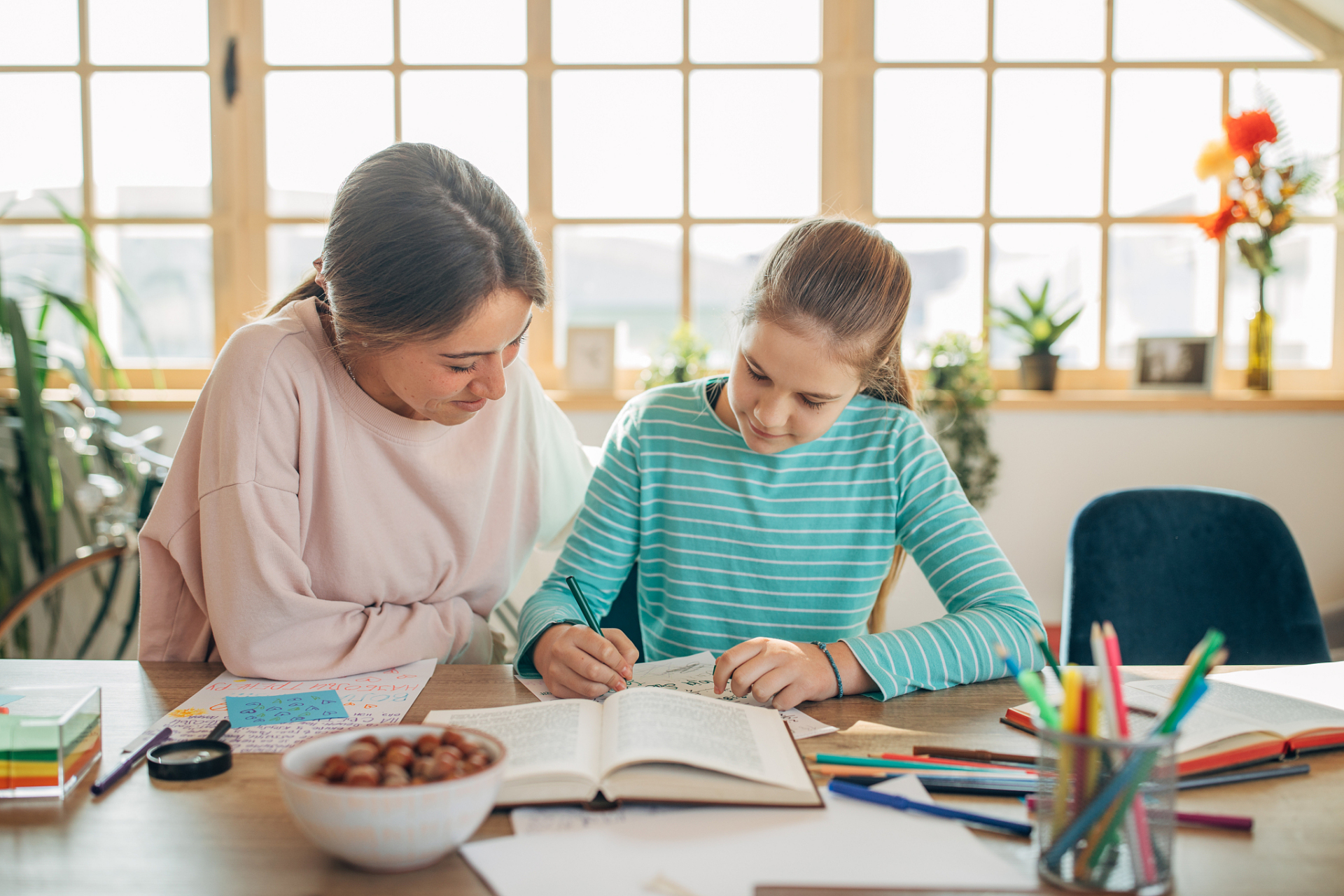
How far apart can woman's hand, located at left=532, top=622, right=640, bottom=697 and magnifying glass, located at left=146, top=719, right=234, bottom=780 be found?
0.32m

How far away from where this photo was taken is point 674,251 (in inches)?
108

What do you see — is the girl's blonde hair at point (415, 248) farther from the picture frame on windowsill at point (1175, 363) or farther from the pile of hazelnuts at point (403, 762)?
the picture frame on windowsill at point (1175, 363)

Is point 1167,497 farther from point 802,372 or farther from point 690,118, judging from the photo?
point 690,118

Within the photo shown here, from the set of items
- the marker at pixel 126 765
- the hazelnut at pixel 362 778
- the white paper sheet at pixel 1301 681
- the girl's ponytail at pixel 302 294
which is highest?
the girl's ponytail at pixel 302 294

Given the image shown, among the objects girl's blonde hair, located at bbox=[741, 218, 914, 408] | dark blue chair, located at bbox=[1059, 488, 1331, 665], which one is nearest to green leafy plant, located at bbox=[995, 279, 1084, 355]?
dark blue chair, located at bbox=[1059, 488, 1331, 665]

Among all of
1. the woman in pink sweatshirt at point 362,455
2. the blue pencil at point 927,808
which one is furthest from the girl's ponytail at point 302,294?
the blue pencil at point 927,808

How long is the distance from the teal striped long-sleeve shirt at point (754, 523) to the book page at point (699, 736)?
15.3 inches

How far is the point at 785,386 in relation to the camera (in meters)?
1.14

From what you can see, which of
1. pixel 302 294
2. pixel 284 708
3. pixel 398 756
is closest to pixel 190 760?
pixel 284 708

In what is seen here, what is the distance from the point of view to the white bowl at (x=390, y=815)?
1.91ft

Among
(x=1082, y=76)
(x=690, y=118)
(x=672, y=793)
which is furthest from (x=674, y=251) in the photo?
(x=672, y=793)

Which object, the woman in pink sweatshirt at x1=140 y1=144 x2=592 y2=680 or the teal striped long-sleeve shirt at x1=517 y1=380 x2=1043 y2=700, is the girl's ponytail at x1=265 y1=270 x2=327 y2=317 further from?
the teal striped long-sleeve shirt at x1=517 y1=380 x2=1043 y2=700

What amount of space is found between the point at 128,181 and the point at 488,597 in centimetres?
213

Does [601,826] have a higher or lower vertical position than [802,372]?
lower
